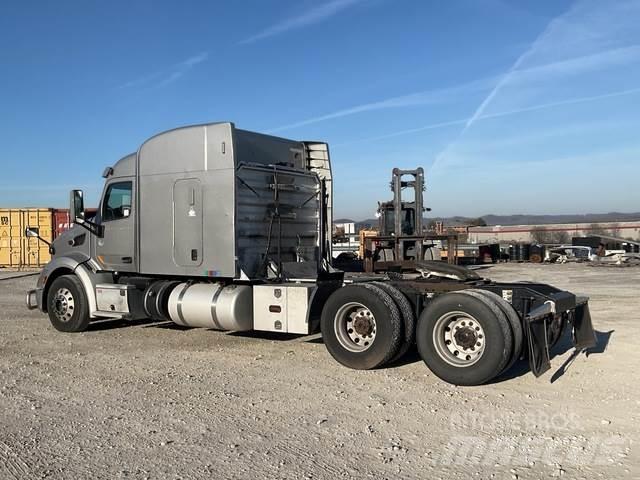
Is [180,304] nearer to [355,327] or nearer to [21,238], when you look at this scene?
[355,327]

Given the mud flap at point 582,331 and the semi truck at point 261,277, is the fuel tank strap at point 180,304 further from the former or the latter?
the mud flap at point 582,331

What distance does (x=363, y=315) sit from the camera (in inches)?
303

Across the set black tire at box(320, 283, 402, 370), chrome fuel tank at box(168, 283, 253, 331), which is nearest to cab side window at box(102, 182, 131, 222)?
chrome fuel tank at box(168, 283, 253, 331)

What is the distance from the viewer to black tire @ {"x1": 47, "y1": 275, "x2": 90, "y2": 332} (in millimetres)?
10672

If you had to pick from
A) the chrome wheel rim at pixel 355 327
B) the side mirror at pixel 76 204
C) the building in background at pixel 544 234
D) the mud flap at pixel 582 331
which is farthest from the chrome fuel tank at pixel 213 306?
the building in background at pixel 544 234

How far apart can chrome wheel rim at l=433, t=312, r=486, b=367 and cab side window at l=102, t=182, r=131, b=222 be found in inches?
227

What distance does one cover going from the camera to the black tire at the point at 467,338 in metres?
6.61

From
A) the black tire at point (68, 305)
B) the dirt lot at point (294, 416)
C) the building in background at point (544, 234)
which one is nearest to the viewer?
the dirt lot at point (294, 416)

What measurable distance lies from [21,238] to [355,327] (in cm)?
2676

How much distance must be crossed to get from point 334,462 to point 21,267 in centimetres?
2889

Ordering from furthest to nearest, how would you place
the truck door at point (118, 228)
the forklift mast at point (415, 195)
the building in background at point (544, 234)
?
the building in background at point (544, 234) → the forklift mast at point (415, 195) → the truck door at point (118, 228)

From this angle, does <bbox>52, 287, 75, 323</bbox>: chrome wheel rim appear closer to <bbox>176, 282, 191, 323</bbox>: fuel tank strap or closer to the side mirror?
the side mirror

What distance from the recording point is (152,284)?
10094mm

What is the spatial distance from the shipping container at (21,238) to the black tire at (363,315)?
1008 inches
